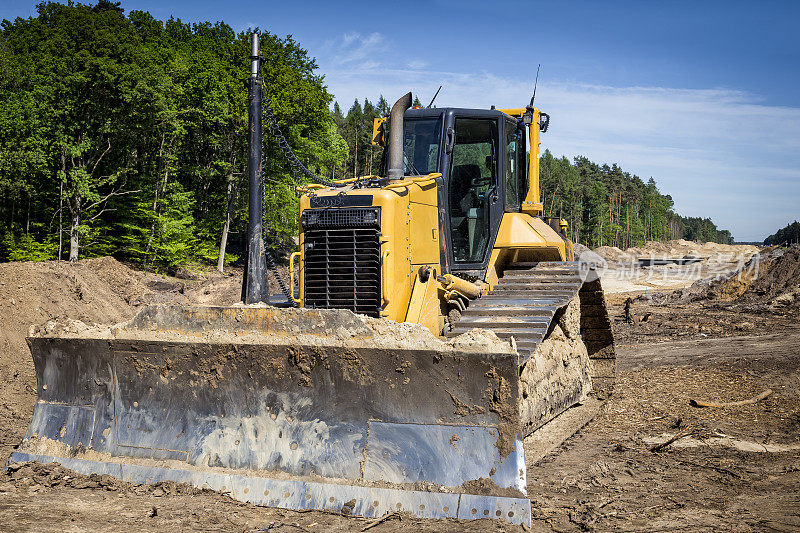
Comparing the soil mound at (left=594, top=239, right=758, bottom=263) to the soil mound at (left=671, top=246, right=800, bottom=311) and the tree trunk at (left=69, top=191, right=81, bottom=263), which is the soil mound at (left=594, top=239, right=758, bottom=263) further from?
the tree trunk at (left=69, top=191, right=81, bottom=263)

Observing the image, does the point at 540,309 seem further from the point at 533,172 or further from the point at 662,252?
the point at 662,252

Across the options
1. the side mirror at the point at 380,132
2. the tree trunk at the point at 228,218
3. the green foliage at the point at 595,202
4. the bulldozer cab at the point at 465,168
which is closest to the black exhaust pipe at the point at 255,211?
the side mirror at the point at 380,132

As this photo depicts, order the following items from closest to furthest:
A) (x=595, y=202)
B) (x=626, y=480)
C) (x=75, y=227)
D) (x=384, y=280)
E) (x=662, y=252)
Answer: (x=626, y=480)
(x=384, y=280)
(x=75, y=227)
(x=662, y=252)
(x=595, y=202)

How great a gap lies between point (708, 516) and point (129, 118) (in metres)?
26.8

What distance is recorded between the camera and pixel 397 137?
20.0 ft

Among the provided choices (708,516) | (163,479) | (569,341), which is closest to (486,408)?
(708,516)

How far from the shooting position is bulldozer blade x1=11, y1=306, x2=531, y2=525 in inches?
166

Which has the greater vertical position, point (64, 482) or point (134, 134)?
point (134, 134)

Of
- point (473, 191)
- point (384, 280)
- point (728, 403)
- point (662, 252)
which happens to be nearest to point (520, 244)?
point (473, 191)

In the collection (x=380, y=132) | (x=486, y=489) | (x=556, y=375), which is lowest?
(x=486, y=489)

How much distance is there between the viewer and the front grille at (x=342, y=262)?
18.7 feet

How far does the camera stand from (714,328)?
15859 mm

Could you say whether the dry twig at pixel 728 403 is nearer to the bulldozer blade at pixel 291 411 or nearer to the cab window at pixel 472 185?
the cab window at pixel 472 185

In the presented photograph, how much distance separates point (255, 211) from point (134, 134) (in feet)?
68.7
